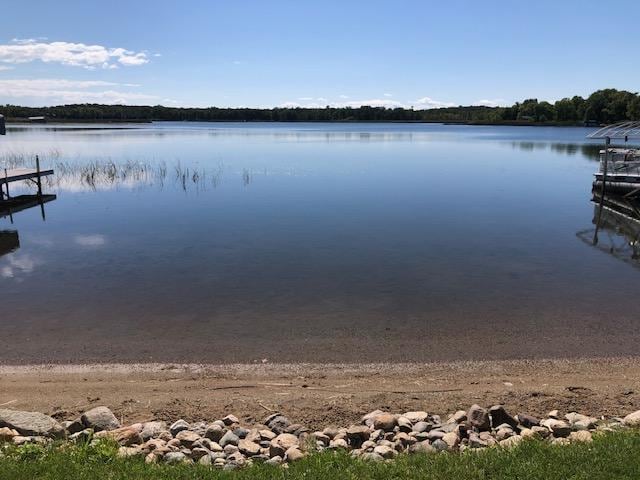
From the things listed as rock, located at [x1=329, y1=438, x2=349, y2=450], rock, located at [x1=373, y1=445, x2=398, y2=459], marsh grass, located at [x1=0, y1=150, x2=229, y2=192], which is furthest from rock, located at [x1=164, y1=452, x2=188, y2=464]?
marsh grass, located at [x1=0, y1=150, x2=229, y2=192]

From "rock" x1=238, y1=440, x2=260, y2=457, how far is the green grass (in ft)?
1.84

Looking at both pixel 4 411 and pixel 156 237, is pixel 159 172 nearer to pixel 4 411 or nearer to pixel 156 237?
pixel 156 237

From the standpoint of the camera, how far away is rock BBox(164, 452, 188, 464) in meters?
5.55

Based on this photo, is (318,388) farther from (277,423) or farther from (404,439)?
(404,439)

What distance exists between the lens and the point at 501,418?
6.61 meters

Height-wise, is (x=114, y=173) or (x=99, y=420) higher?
(x=114, y=173)

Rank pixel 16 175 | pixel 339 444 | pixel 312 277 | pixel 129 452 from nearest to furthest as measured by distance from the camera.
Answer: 1. pixel 129 452
2. pixel 339 444
3. pixel 312 277
4. pixel 16 175

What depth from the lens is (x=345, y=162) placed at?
157ft

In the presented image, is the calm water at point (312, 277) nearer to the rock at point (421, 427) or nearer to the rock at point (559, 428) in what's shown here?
the rock at point (421, 427)

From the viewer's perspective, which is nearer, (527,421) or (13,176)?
(527,421)

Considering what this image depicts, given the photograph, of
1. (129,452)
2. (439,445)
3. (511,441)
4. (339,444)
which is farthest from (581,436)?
(129,452)

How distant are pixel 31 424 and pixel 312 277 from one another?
9112 millimetres

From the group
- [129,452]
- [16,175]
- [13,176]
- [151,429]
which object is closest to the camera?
[129,452]

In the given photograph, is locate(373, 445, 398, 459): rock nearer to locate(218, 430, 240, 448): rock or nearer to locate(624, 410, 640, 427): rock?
locate(218, 430, 240, 448): rock
